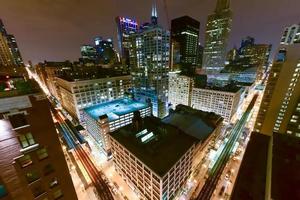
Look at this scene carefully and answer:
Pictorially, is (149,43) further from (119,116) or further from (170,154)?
(170,154)

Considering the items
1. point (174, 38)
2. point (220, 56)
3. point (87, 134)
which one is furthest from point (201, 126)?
point (174, 38)

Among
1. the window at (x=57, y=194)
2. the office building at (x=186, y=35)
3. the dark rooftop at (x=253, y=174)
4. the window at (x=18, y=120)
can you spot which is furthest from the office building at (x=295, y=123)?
the office building at (x=186, y=35)

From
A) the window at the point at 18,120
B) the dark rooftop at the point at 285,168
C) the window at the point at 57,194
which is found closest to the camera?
the window at the point at 18,120

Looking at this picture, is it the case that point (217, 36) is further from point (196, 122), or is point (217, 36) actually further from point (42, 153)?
point (42, 153)

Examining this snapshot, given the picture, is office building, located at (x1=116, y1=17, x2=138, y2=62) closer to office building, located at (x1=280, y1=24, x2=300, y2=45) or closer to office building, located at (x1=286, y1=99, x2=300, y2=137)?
office building, located at (x1=280, y1=24, x2=300, y2=45)

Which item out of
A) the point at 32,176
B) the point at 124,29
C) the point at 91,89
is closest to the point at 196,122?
the point at 32,176

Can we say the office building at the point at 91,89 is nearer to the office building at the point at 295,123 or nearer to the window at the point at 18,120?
the window at the point at 18,120

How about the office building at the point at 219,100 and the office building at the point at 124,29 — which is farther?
the office building at the point at 124,29
